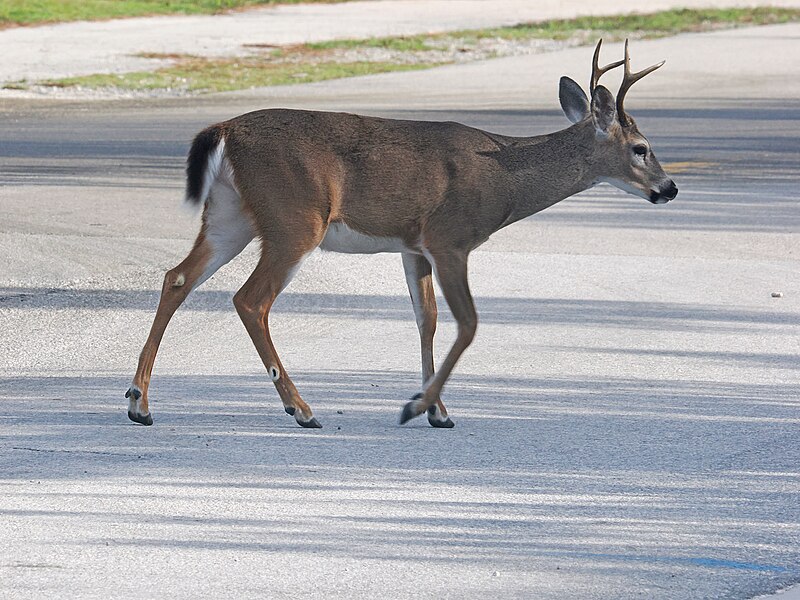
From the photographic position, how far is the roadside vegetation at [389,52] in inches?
1054

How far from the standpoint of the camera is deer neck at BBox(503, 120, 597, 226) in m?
7.94

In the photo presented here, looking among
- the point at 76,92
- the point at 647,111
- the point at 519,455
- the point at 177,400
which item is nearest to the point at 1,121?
the point at 76,92

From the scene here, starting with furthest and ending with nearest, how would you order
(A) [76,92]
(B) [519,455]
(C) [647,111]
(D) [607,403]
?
1. (A) [76,92]
2. (C) [647,111]
3. (D) [607,403]
4. (B) [519,455]

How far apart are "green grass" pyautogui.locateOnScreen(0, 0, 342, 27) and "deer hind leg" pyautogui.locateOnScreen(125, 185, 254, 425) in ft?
103

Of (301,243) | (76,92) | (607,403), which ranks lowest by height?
(76,92)

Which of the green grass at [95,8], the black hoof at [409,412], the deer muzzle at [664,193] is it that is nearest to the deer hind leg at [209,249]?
the black hoof at [409,412]

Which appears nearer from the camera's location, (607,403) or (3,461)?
(3,461)

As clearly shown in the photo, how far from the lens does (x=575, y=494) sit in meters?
6.28

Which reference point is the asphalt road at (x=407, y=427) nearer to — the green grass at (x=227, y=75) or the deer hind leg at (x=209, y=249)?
the deer hind leg at (x=209, y=249)

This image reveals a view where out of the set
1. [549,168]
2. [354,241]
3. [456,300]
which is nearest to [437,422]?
[456,300]

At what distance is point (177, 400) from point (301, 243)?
42.4 inches

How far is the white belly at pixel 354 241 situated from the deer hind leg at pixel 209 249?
37 centimetres

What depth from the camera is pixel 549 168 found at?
26.4 feet

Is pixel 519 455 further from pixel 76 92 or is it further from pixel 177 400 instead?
pixel 76 92
